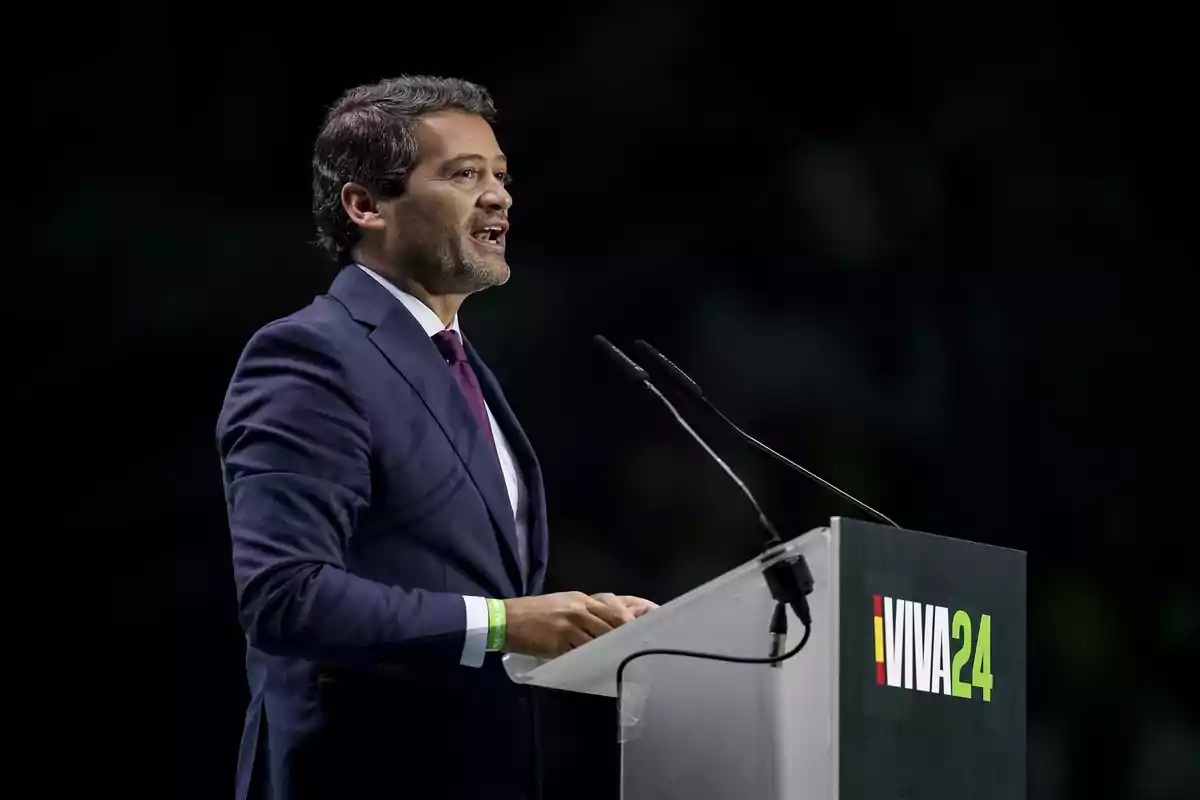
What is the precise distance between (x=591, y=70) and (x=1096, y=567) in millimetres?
1659

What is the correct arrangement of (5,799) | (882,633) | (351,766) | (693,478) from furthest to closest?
(693,478) < (5,799) < (351,766) < (882,633)

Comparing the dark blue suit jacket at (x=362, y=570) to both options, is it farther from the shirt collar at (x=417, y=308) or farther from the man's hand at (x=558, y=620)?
the shirt collar at (x=417, y=308)

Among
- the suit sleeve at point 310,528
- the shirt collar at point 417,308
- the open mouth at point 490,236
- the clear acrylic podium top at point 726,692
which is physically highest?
the open mouth at point 490,236

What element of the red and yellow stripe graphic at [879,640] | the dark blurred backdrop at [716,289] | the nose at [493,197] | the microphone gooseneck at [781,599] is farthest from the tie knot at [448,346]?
the dark blurred backdrop at [716,289]

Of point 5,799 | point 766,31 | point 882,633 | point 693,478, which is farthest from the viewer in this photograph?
point 766,31

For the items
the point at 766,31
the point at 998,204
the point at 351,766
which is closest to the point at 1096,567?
the point at 998,204

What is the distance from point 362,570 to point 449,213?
2.04 ft

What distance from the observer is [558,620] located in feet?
6.29

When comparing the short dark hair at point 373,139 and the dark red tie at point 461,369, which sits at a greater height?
the short dark hair at point 373,139

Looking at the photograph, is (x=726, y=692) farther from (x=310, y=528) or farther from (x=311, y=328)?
(x=311, y=328)

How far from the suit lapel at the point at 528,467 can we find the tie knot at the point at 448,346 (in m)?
0.06

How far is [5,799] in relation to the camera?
3.05 metres

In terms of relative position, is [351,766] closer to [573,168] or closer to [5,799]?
[5,799]

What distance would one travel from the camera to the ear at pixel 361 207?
7.98ft
